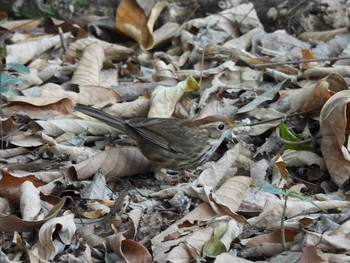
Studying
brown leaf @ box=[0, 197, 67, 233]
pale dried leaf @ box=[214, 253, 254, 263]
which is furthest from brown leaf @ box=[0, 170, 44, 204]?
pale dried leaf @ box=[214, 253, 254, 263]

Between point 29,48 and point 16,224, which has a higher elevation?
point 16,224

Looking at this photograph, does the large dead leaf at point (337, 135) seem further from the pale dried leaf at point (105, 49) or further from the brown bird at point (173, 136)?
the pale dried leaf at point (105, 49)

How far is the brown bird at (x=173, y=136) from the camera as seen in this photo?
6012mm

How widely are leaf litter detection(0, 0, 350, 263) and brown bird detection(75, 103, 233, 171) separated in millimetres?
114

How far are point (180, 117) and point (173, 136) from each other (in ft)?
2.11

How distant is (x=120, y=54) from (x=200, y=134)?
212 centimetres

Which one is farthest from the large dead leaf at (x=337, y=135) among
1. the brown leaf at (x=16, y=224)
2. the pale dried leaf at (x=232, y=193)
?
the brown leaf at (x=16, y=224)

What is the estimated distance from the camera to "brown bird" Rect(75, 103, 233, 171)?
6012 mm

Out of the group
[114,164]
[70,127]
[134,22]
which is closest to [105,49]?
[134,22]

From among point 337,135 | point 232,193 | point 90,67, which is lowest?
point 90,67

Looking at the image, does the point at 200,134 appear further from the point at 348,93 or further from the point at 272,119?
the point at 348,93

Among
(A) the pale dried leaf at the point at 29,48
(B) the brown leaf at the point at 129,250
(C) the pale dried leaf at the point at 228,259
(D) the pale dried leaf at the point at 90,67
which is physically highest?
(C) the pale dried leaf at the point at 228,259

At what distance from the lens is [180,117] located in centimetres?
675

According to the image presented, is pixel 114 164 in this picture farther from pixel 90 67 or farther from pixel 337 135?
pixel 90 67
